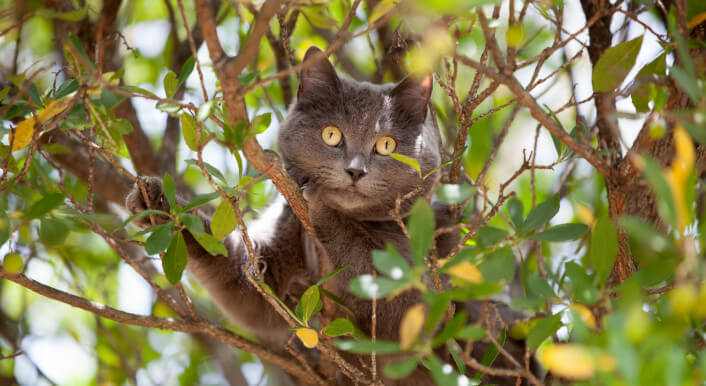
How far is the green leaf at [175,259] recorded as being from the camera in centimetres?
125

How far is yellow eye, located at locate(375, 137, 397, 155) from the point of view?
1.77 m

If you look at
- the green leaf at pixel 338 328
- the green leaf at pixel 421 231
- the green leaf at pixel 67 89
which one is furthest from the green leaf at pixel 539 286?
the green leaf at pixel 67 89

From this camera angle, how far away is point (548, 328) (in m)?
0.96

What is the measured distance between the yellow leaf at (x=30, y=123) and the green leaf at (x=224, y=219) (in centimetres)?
37

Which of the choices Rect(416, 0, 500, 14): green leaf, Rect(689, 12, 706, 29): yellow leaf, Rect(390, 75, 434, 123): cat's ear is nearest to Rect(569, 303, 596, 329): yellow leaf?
Rect(416, 0, 500, 14): green leaf

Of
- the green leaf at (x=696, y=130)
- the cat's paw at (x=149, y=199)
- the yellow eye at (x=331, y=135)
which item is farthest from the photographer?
the yellow eye at (x=331, y=135)

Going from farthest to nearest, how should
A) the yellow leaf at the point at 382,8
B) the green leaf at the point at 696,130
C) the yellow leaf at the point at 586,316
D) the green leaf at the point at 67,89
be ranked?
the green leaf at the point at 67,89, the yellow leaf at the point at 382,8, the yellow leaf at the point at 586,316, the green leaf at the point at 696,130

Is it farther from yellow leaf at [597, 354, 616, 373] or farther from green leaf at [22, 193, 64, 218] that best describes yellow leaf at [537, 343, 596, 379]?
green leaf at [22, 193, 64, 218]

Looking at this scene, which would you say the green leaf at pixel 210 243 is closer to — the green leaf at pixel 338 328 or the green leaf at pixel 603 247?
the green leaf at pixel 338 328

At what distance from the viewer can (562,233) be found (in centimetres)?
99

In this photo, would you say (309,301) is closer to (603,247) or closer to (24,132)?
(603,247)

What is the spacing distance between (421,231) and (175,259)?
61 cm

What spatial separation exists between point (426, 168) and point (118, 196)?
1.19 meters

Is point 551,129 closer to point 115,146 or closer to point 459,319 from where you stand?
point 459,319
